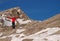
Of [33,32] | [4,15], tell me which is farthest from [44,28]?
[4,15]

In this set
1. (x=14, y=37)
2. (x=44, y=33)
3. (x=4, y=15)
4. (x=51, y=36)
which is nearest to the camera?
(x=51, y=36)

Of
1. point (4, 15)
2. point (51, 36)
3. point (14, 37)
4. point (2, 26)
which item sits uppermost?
point (4, 15)

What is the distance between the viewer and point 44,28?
4088cm

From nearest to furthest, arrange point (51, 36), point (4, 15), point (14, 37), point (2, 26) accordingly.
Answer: point (51, 36) < point (14, 37) < point (2, 26) < point (4, 15)

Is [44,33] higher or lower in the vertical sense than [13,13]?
lower

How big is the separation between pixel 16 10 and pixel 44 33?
91.5 feet

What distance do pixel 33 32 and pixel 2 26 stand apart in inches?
644

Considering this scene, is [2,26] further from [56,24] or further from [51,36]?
[51,36]

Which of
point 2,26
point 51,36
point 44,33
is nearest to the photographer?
point 51,36

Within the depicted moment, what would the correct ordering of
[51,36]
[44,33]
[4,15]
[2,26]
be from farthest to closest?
[4,15] < [2,26] < [44,33] < [51,36]

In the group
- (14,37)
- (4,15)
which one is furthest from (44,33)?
(4,15)

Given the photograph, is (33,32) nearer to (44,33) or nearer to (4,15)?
(44,33)

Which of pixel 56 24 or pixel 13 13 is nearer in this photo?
pixel 56 24

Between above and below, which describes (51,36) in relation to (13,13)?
below
